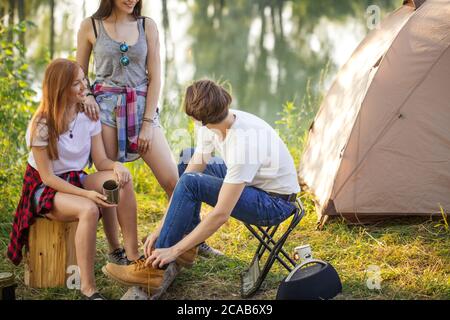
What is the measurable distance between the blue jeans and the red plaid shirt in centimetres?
55

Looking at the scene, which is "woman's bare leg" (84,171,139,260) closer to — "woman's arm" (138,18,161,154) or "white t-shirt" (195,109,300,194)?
"woman's arm" (138,18,161,154)

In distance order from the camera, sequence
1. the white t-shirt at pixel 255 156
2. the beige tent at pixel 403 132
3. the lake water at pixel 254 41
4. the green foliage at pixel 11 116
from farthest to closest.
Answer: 1. the lake water at pixel 254 41
2. the green foliage at pixel 11 116
3. the beige tent at pixel 403 132
4. the white t-shirt at pixel 255 156

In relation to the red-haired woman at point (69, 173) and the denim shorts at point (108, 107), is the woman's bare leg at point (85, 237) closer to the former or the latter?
the red-haired woman at point (69, 173)

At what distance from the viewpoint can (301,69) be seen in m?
10.7

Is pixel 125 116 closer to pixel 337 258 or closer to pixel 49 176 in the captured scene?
pixel 49 176

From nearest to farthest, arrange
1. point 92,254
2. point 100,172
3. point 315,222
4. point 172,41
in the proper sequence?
point 92,254 → point 100,172 → point 315,222 → point 172,41

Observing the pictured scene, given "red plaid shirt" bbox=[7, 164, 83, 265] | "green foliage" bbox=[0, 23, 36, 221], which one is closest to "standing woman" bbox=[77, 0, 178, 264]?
"red plaid shirt" bbox=[7, 164, 83, 265]

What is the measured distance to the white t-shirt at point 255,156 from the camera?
8.86 feet

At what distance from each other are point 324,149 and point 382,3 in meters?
9.79

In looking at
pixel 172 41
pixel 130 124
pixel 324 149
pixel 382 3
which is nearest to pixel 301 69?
pixel 172 41

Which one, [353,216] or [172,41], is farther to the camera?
[172,41]

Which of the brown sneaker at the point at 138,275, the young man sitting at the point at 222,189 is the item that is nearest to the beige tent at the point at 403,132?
the young man sitting at the point at 222,189

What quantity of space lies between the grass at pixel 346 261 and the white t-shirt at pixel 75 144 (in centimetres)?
59
